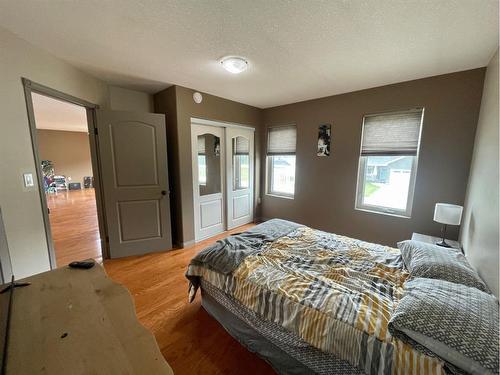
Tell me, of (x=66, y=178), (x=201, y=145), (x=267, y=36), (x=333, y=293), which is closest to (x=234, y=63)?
(x=267, y=36)

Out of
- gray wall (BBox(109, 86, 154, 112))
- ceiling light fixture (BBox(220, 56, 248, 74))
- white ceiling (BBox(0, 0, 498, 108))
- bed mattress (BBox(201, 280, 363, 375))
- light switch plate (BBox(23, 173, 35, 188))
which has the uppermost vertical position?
white ceiling (BBox(0, 0, 498, 108))

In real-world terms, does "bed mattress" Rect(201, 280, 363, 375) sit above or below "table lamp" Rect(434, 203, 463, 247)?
below

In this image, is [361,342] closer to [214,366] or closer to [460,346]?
[460,346]

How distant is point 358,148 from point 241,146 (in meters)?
1.95

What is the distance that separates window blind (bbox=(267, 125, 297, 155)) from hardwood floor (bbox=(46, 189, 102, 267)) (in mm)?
3273

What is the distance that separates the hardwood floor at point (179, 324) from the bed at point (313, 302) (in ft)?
0.32

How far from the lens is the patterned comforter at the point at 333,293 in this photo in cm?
93

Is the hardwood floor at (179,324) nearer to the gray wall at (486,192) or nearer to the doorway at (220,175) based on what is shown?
the doorway at (220,175)

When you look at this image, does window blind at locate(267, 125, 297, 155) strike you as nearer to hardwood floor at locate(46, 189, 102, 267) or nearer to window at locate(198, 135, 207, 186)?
window at locate(198, 135, 207, 186)

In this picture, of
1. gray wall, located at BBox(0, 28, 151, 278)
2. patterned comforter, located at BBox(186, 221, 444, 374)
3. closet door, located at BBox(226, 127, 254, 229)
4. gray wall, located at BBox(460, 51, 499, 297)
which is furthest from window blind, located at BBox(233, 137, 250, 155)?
gray wall, located at BBox(460, 51, 499, 297)

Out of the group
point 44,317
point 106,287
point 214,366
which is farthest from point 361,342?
point 44,317

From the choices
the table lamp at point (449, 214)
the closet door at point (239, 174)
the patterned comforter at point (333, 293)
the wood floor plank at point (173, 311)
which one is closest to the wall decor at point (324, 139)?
the closet door at point (239, 174)

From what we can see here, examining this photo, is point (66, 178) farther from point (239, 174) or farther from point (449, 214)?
point (449, 214)

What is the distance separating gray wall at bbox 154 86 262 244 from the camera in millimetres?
2842
